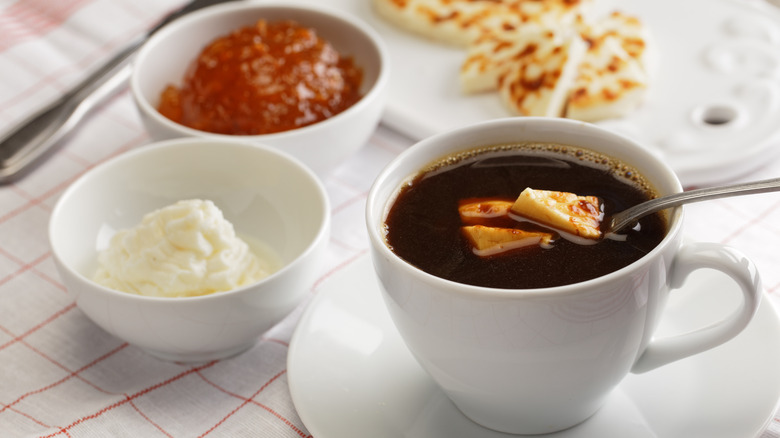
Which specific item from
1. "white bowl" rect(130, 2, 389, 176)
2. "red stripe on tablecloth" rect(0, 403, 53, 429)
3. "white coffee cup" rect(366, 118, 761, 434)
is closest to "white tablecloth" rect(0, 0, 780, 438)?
"red stripe on tablecloth" rect(0, 403, 53, 429)

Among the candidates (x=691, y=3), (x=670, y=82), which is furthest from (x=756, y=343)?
(x=691, y=3)

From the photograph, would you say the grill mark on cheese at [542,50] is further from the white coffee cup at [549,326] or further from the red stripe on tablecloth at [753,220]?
the white coffee cup at [549,326]

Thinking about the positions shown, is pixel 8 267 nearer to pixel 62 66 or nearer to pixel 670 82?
pixel 62 66

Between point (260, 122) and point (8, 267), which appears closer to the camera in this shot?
point (8, 267)

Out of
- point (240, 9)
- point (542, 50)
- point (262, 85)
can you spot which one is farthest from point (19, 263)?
point (542, 50)

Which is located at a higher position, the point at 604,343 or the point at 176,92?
the point at 604,343

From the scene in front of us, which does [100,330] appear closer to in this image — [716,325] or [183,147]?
[183,147]

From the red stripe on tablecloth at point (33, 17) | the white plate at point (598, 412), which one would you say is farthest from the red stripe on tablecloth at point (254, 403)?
the red stripe on tablecloth at point (33, 17)
